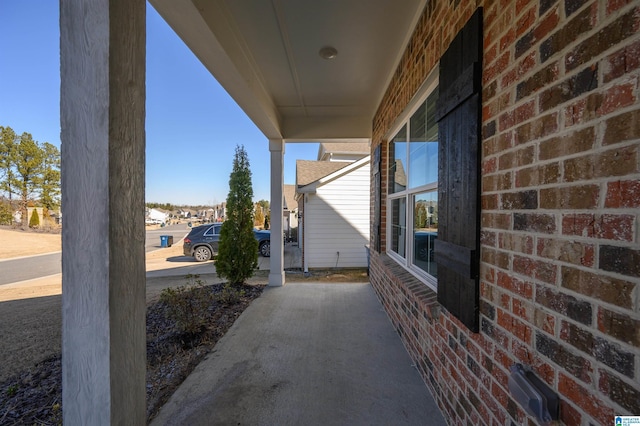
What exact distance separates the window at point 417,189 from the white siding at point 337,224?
485cm

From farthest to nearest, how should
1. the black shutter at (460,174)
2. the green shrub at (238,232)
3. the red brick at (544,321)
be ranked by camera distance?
the green shrub at (238,232) → the black shutter at (460,174) → the red brick at (544,321)

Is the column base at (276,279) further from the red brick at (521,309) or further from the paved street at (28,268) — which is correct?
the paved street at (28,268)

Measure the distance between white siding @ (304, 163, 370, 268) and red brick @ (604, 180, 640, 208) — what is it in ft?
26.4

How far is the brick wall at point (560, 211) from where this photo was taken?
28.6 inches

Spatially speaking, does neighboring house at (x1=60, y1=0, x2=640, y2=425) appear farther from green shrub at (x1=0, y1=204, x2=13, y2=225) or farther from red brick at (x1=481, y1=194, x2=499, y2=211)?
green shrub at (x1=0, y1=204, x2=13, y2=225)

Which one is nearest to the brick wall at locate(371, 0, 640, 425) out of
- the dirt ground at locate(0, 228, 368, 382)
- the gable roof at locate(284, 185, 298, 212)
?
the dirt ground at locate(0, 228, 368, 382)

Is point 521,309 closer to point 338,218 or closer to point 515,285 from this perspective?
point 515,285

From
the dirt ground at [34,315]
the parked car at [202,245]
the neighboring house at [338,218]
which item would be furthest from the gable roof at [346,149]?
the dirt ground at [34,315]

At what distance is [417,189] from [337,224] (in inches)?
239

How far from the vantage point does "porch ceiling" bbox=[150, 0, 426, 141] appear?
2320mm

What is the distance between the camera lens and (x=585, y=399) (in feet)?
2.72

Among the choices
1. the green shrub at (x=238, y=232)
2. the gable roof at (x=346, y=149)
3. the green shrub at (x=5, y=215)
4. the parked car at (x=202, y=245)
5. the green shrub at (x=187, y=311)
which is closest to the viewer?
the green shrub at (x=187, y=311)

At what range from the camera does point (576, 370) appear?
2.84 ft

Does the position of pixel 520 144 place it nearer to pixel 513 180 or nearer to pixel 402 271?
pixel 513 180
